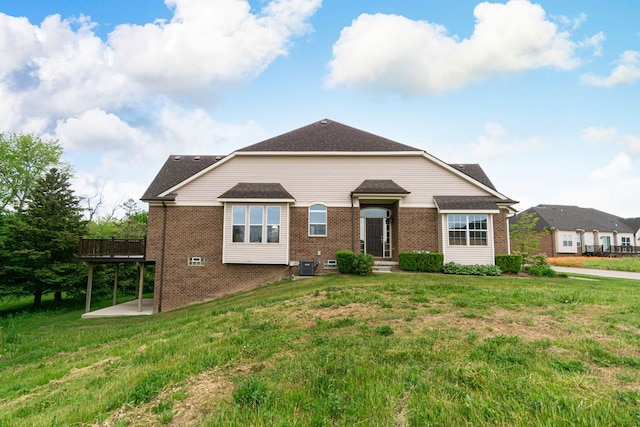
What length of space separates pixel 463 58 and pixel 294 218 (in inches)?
436

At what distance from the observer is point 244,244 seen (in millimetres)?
14805

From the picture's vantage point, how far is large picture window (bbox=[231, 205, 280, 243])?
48.8ft

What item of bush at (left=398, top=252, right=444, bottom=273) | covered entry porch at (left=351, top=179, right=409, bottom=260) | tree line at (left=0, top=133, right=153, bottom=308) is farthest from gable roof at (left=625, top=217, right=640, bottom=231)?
tree line at (left=0, top=133, right=153, bottom=308)

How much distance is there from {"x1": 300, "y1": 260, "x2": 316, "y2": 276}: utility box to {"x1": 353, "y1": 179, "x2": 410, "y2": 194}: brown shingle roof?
4.21 meters

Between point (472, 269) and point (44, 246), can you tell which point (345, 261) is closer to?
point (472, 269)

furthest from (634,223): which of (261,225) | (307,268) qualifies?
(261,225)

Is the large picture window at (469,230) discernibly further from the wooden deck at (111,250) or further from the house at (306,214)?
the wooden deck at (111,250)

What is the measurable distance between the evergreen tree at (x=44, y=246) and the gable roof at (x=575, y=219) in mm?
46900

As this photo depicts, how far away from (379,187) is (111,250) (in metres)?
14.0

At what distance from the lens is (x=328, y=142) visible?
648 inches

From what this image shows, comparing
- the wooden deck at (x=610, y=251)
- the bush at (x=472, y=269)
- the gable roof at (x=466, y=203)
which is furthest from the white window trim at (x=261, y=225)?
the wooden deck at (x=610, y=251)

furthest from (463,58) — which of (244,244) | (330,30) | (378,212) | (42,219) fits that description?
(42,219)

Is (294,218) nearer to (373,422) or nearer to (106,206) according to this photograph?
(373,422)

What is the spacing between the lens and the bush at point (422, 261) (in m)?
14.2
